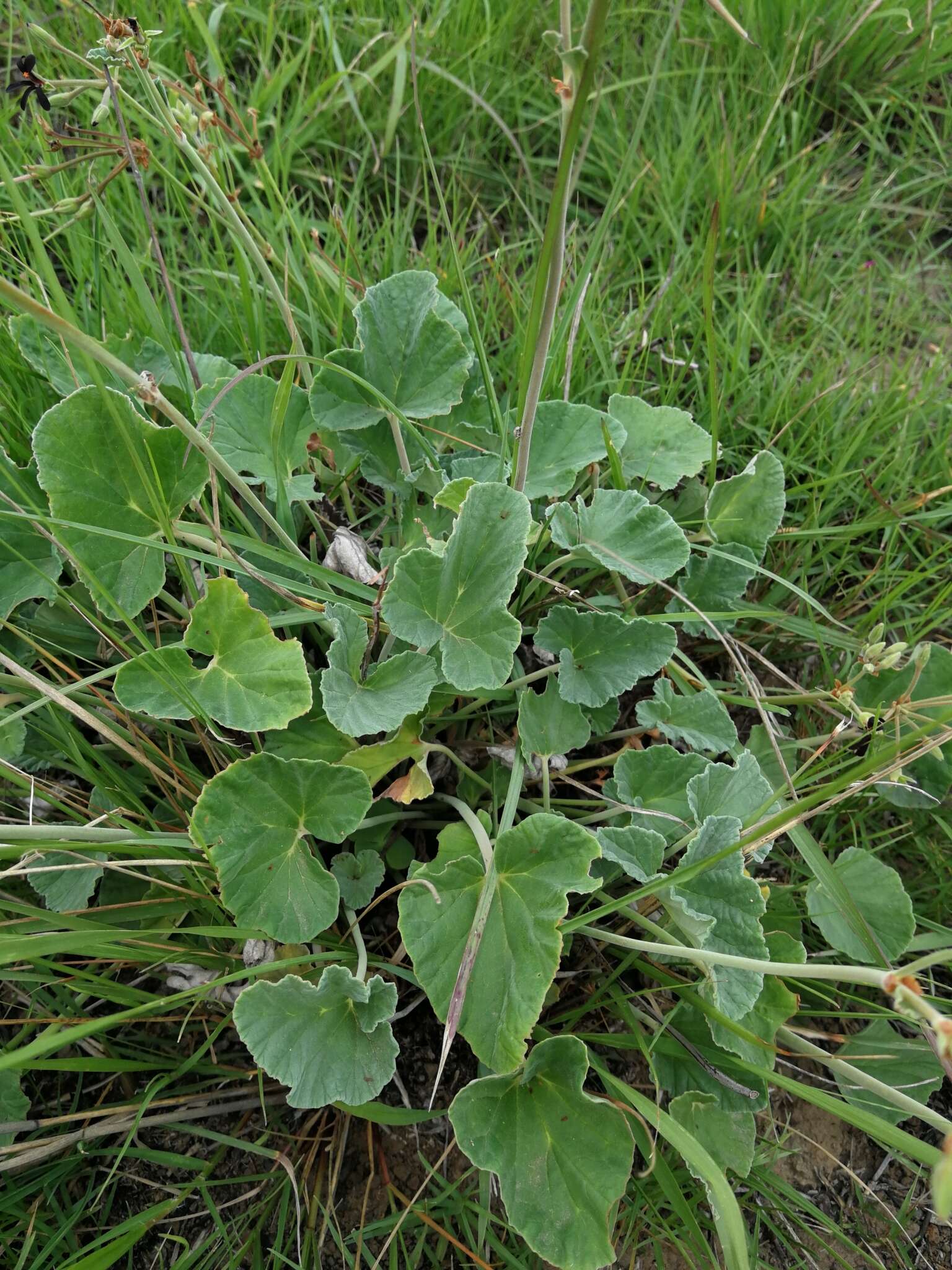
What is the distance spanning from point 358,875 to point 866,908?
818mm

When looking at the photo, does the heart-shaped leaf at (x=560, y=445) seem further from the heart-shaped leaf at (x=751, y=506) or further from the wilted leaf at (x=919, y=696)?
the wilted leaf at (x=919, y=696)

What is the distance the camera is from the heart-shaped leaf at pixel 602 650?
143 cm

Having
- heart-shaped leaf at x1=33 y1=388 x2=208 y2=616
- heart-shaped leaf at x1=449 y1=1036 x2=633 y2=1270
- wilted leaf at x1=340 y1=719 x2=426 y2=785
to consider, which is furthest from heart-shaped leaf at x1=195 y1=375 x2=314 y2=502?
heart-shaped leaf at x1=449 y1=1036 x2=633 y2=1270

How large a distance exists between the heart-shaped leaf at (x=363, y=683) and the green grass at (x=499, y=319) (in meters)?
0.33

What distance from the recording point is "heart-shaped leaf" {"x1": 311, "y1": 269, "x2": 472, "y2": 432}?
1536 mm

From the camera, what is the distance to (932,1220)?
1558 mm

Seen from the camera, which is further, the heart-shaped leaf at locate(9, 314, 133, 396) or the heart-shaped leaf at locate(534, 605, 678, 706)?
the heart-shaped leaf at locate(9, 314, 133, 396)

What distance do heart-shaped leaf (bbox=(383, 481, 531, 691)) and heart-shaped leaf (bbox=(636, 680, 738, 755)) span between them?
319 mm

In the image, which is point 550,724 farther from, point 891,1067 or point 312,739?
point 891,1067

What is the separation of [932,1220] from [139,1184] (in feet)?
4.36

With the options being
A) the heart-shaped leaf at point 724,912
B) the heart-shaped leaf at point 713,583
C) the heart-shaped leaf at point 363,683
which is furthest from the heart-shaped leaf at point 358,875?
the heart-shaped leaf at point 713,583

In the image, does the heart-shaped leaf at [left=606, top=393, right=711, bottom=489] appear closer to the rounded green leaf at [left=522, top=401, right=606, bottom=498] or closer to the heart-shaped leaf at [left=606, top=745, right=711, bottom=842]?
the rounded green leaf at [left=522, top=401, right=606, bottom=498]

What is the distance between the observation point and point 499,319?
6.79 ft

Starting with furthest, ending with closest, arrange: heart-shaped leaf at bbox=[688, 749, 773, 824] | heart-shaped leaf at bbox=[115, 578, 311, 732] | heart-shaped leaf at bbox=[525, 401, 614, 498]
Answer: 1. heart-shaped leaf at bbox=[525, 401, 614, 498]
2. heart-shaped leaf at bbox=[688, 749, 773, 824]
3. heart-shaped leaf at bbox=[115, 578, 311, 732]
